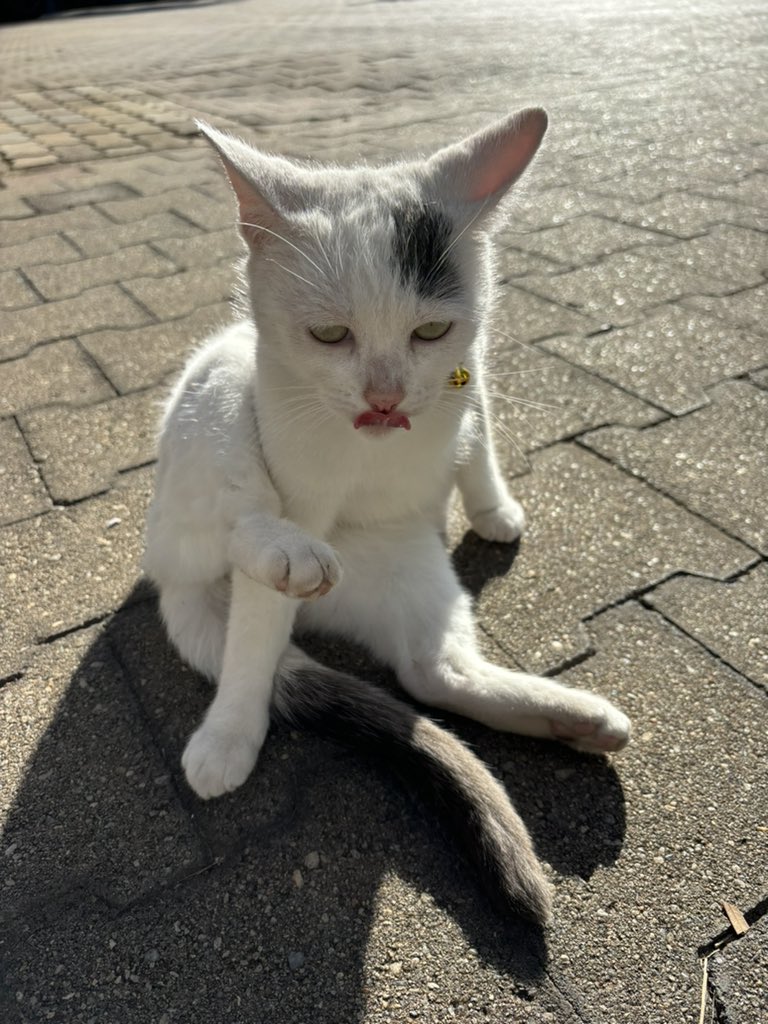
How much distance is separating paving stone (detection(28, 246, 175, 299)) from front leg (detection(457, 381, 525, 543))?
2.53 metres

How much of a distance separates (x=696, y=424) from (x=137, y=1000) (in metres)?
2.40

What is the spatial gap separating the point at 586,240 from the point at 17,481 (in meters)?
3.16

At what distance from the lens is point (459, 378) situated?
1.79m

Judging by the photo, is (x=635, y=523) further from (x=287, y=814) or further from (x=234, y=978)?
(x=234, y=978)

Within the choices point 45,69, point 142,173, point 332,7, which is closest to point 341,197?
point 142,173

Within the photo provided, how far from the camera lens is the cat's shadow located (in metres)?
1.39

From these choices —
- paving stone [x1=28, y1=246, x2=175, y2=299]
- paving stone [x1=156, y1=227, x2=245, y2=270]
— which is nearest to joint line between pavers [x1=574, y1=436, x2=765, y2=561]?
paving stone [x1=156, y1=227, x2=245, y2=270]

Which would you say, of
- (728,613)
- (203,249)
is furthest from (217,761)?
(203,249)

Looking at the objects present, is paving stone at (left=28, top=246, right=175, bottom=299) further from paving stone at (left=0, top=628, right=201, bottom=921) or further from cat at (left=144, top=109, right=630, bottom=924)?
paving stone at (left=0, top=628, right=201, bottom=921)

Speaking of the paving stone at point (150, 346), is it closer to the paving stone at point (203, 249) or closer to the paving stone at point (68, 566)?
the paving stone at point (203, 249)

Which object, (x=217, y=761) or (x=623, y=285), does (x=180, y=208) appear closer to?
(x=623, y=285)

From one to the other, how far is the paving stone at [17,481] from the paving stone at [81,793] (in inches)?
25.7

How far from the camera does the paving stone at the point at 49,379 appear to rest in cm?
307

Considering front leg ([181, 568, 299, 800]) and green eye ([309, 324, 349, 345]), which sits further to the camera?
front leg ([181, 568, 299, 800])
